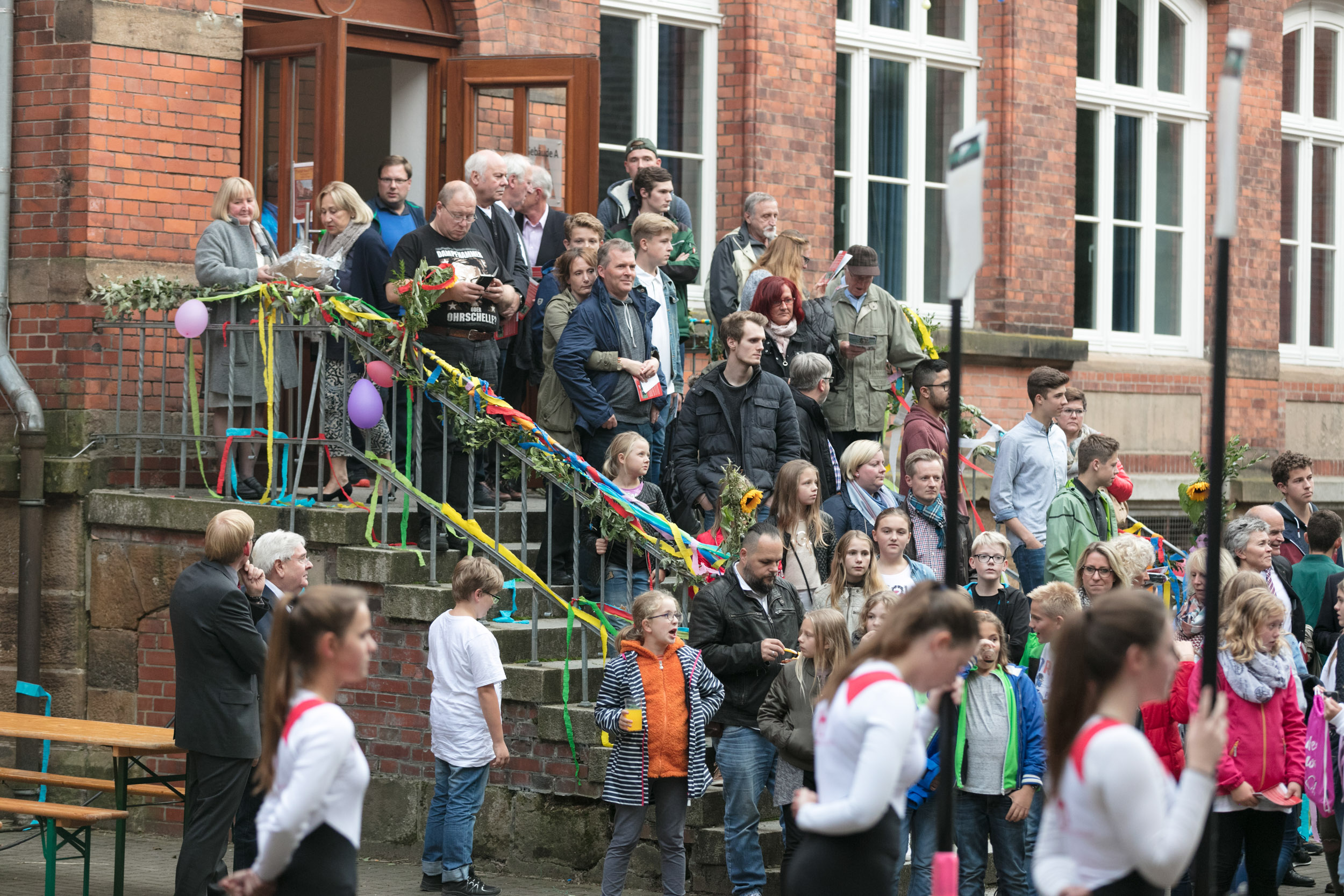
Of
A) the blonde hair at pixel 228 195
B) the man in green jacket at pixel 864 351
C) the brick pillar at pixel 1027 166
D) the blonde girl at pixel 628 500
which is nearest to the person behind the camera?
the blonde girl at pixel 628 500

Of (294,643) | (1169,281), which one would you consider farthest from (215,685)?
(1169,281)

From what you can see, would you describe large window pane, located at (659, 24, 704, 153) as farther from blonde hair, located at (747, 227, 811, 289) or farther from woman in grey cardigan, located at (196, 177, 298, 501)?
woman in grey cardigan, located at (196, 177, 298, 501)

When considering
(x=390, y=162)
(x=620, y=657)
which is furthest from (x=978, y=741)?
(x=390, y=162)

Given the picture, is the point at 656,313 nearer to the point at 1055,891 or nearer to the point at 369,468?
the point at 369,468

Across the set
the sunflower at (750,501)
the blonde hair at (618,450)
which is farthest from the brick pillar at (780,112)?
the sunflower at (750,501)

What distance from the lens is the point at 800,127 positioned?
13289mm

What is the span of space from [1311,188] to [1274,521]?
8.55 metres

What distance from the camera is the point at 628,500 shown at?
8.51 meters

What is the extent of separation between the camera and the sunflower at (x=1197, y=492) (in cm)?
1035

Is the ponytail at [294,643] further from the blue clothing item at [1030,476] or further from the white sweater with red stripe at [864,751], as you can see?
the blue clothing item at [1030,476]

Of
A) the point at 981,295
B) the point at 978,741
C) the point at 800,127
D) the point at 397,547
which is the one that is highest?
the point at 800,127

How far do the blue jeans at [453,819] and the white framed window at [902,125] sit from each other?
7.10 meters

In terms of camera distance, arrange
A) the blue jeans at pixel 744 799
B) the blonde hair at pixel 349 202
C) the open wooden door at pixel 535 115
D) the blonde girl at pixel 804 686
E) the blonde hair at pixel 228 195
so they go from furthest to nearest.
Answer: the open wooden door at pixel 535 115 < the blonde hair at pixel 349 202 < the blonde hair at pixel 228 195 < the blue jeans at pixel 744 799 < the blonde girl at pixel 804 686

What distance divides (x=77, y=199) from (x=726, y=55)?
5.27m
